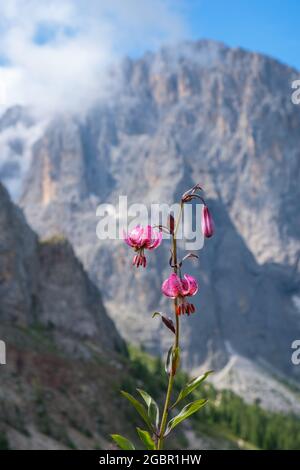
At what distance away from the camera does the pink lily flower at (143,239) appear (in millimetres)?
4482

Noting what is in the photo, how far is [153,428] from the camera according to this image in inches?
163

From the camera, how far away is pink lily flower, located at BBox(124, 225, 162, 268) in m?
4.48

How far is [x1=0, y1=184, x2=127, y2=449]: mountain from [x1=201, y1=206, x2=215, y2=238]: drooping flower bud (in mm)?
30951

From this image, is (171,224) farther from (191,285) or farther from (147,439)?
(147,439)

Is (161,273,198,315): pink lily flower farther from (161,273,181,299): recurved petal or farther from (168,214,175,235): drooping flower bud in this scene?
(168,214,175,235): drooping flower bud

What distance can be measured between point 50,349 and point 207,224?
5623cm

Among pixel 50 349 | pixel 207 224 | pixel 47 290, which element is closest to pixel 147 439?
pixel 207 224

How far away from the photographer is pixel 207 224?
14.1ft

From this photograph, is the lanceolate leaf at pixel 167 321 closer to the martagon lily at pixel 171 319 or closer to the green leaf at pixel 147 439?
the martagon lily at pixel 171 319

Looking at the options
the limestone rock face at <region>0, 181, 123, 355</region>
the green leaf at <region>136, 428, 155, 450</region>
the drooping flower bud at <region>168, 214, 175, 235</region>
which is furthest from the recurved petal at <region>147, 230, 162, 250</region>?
the limestone rock face at <region>0, 181, 123, 355</region>

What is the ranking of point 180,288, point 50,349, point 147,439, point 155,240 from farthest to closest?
point 50,349
point 155,240
point 180,288
point 147,439

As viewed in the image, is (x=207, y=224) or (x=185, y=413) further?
(x=207, y=224)

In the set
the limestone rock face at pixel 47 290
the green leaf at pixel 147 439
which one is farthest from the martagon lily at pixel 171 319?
the limestone rock face at pixel 47 290

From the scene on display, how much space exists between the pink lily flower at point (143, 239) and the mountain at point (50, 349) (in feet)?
100
